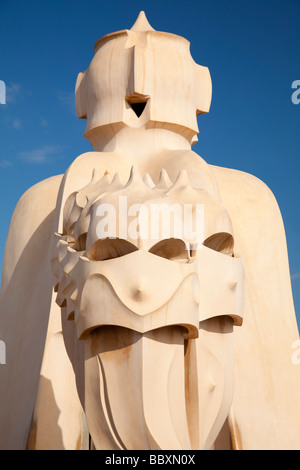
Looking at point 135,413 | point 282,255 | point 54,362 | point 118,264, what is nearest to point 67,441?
point 54,362

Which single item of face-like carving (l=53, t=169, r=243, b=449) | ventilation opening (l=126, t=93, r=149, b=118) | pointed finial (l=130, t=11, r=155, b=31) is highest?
pointed finial (l=130, t=11, r=155, b=31)

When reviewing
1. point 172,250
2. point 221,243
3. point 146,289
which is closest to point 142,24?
point 221,243

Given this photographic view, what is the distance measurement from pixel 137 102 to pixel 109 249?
285 cm

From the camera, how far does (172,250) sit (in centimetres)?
344

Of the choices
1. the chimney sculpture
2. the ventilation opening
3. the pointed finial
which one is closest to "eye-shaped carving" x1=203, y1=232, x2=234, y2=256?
the chimney sculpture

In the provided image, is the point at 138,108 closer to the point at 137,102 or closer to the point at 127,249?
the point at 137,102

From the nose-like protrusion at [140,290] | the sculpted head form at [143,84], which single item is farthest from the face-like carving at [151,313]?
the sculpted head form at [143,84]

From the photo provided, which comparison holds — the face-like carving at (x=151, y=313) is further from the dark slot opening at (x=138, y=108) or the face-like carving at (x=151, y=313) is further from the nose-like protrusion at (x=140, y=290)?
the dark slot opening at (x=138, y=108)

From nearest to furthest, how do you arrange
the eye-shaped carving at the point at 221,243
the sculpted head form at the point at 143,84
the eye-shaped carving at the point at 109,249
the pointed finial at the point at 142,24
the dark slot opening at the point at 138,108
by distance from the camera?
the eye-shaped carving at the point at 109,249, the eye-shaped carving at the point at 221,243, the sculpted head form at the point at 143,84, the dark slot opening at the point at 138,108, the pointed finial at the point at 142,24

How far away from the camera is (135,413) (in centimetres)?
317

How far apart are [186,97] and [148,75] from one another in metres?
0.45

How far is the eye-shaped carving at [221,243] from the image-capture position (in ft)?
12.0

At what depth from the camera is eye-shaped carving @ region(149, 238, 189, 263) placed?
3.38 meters

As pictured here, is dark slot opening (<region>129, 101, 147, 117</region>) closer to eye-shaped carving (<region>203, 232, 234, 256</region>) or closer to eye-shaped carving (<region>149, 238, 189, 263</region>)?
eye-shaped carving (<region>203, 232, 234, 256</region>)
